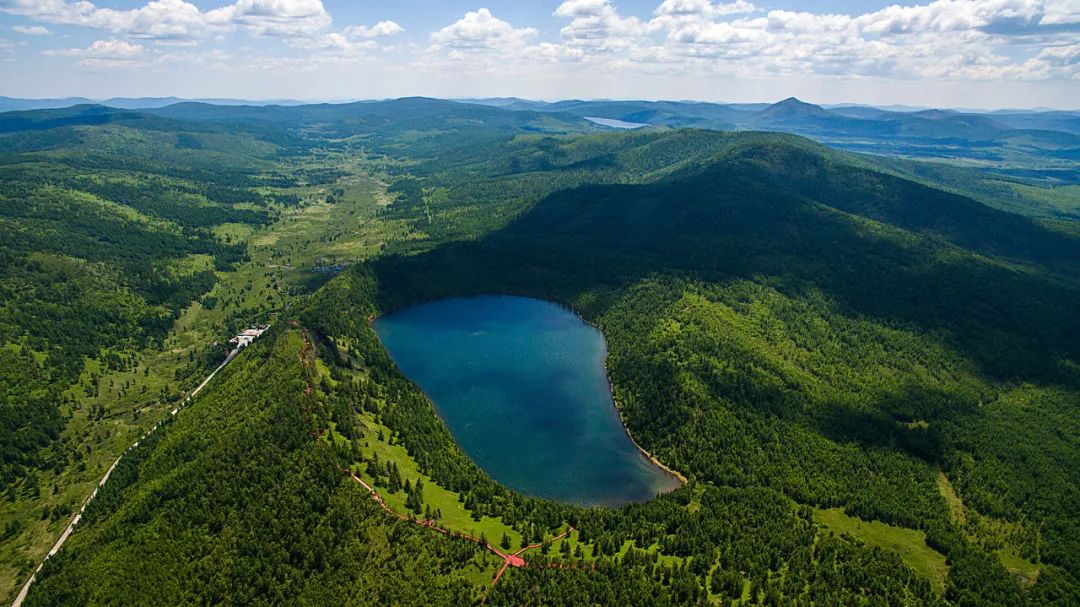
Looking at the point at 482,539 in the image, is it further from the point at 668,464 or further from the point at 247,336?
the point at 247,336

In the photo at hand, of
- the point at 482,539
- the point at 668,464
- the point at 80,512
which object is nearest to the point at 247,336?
the point at 80,512

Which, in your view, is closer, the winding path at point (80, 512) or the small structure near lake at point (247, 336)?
the winding path at point (80, 512)

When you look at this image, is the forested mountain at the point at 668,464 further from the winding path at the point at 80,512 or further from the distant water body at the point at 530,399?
the distant water body at the point at 530,399

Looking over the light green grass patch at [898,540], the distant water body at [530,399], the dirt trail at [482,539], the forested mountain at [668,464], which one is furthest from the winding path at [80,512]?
the light green grass patch at [898,540]

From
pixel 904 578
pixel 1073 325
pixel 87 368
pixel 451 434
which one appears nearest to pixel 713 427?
pixel 904 578

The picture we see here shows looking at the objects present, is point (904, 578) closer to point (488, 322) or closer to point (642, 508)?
point (642, 508)

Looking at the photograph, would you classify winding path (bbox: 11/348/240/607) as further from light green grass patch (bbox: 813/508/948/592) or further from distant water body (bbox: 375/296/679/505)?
light green grass patch (bbox: 813/508/948/592)

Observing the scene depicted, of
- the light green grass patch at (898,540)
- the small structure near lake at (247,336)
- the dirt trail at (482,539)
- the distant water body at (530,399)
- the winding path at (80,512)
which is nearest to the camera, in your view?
the dirt trail at (482,539)

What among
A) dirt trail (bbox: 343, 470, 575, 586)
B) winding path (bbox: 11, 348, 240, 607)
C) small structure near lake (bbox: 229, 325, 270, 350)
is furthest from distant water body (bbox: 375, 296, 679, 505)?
winding path (bbox: 11, 348, 240, 607)
